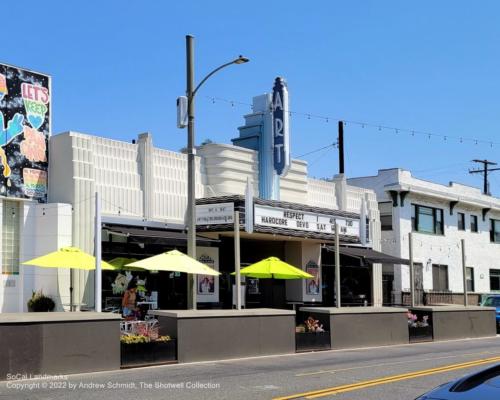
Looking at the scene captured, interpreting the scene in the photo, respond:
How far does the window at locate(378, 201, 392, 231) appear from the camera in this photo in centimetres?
3634

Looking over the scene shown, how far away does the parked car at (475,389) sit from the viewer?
4.55 m

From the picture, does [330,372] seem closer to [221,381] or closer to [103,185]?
[221,381]

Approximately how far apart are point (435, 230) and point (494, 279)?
301 inches

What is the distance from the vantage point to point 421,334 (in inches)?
898

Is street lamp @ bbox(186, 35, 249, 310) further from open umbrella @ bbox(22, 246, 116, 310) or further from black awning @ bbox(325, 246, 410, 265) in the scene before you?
black awning @ bbox(325, 246, 410, 265)

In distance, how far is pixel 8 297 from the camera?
772 inches

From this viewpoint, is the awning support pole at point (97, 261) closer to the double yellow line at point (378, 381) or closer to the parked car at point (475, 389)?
the double yellow line at point (378, 381)

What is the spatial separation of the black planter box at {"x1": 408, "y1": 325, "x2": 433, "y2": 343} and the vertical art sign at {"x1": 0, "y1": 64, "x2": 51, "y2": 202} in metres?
12.1

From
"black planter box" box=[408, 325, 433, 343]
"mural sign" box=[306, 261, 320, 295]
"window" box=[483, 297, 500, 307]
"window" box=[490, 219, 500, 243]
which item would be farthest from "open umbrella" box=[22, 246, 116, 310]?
"window" box=[490, 219, 500, 243]

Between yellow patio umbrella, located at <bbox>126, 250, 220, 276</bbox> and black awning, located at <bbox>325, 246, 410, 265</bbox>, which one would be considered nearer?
yellow patio umbrella, located at <bbox>126, 250, 220, 276</bbox>

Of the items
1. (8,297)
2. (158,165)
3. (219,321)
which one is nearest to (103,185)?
(158,165)

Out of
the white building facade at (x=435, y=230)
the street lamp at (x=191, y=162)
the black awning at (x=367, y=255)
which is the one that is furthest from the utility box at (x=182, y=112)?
the white building facade at (x=435, y=230)

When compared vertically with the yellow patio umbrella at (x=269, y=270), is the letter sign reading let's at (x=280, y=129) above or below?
above

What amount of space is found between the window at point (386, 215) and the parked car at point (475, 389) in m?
31.6
